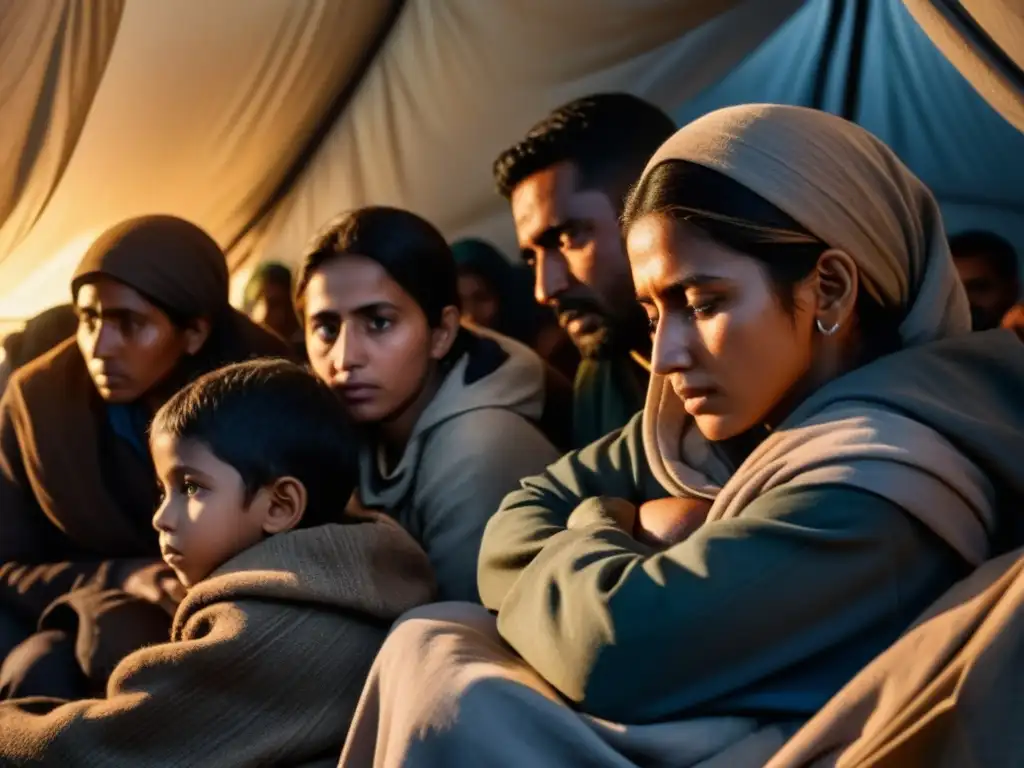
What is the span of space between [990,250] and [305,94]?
1.58m

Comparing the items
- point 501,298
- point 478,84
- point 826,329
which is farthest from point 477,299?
point 826,329

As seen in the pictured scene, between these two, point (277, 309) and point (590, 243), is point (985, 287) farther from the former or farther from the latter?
point (277, 309)

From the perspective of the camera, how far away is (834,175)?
1142 millimetres

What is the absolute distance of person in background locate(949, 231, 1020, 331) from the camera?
1908 mm

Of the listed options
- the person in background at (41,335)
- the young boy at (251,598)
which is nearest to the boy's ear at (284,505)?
the young boy at (251,598)

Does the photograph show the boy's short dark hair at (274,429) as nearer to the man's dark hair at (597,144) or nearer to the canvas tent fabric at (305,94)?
the man's dark hair at (597,144)

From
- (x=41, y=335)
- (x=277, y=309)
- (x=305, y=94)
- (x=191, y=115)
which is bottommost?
(x=277, y=309)

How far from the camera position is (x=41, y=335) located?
248cm

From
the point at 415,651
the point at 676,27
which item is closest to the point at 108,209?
the point at 676,27

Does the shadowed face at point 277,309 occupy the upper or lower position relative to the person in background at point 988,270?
upper

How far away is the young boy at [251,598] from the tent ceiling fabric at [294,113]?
126 centimetres

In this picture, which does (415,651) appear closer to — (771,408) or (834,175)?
(771,408)

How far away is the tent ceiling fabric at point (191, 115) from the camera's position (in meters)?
2.69

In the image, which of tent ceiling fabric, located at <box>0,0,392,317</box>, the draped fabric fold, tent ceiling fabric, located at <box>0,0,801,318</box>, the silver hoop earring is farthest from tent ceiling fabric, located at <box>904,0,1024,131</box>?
the draped fabric fold
